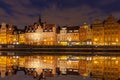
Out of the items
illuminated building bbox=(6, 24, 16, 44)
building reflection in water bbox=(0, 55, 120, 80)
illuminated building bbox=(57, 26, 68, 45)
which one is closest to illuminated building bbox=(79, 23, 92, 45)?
illuminated building bbox=(57, 26, 68, 45)

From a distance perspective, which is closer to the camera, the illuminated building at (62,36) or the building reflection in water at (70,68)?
the building reflection in water at (70,68)

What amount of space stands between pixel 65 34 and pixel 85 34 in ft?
27.8

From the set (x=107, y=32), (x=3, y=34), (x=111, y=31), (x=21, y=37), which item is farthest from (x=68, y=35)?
(x=3, y=34)

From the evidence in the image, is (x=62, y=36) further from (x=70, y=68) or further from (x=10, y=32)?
(x=70, y=68)

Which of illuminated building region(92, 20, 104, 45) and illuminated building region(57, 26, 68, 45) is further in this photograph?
illuminated building region(57, 26, 68, 45)

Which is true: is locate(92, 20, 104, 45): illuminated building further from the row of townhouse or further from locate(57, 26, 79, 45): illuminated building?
locate(57, 26, 79, 45): illuminated building

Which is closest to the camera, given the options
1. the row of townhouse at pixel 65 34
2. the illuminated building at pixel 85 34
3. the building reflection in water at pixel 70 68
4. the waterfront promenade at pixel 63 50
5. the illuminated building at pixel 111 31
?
the building reflection in water at pixel 70 68

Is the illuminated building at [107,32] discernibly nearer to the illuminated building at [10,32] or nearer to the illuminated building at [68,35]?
the illuminated building at [68,35]

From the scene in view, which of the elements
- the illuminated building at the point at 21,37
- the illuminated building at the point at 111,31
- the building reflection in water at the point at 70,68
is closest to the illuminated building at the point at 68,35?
the illuminated building at the point at 111,31

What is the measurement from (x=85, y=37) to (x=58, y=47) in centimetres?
1641

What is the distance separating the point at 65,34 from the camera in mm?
107188

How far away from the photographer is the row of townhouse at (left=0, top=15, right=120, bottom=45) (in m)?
98.4

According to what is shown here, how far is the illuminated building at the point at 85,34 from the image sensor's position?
101750 millimetres

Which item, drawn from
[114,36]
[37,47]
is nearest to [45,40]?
[37,47]
